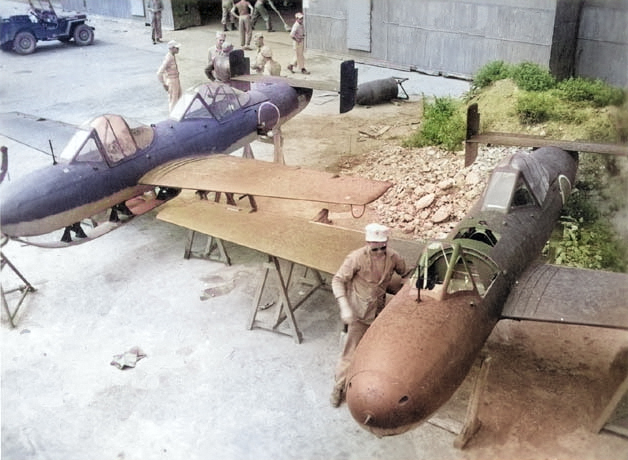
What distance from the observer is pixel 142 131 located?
9562 millimetres

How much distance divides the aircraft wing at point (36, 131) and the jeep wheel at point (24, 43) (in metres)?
11.1

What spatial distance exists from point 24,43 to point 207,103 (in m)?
14.7

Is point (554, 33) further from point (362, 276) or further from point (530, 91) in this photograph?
point (362, 276)

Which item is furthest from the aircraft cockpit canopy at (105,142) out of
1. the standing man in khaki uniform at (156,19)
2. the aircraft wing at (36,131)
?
the standing man in khaki uniform at (156,19)

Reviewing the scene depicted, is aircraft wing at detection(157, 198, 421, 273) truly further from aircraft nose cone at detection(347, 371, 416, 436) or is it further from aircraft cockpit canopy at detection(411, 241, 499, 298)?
aircraft nose cone at detection(347, 371, 416, 436)

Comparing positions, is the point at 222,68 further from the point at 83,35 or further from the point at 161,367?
the point at 83,35

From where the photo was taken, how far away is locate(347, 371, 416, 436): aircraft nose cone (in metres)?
4.85

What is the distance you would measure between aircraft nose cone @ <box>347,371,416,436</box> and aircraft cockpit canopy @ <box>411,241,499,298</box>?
1141 mm

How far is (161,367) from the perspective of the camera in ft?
23.8

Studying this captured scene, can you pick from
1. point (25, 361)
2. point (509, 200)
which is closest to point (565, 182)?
point (509, 200)

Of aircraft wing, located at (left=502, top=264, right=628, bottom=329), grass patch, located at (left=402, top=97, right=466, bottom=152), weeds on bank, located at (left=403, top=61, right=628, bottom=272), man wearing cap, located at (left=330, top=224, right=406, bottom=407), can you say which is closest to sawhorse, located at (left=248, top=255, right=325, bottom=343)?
man wearing cap, located at (left=330, top=224, right=406, bottom=407)

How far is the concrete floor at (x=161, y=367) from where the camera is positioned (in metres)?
6.13

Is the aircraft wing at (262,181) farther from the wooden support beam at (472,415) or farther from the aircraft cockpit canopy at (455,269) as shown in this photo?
the wooden support beam at (472,415)

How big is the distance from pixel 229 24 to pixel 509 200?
2159cm
